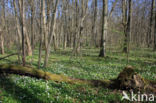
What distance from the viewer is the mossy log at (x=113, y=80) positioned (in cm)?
701

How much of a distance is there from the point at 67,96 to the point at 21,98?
184 centimetres

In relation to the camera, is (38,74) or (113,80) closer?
(113,80)

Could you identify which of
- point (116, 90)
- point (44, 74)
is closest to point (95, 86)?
point (116, 90)

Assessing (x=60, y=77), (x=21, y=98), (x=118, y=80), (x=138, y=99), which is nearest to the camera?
(x=21, y=98)

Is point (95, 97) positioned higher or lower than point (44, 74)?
lower

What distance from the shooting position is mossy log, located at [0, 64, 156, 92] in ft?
23.0

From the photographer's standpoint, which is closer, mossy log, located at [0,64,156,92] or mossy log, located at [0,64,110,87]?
mossy log, located at [0,64,156,92]

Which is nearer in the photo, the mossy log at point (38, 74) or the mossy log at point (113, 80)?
the mossy log at point (113, 80)

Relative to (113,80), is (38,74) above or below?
above

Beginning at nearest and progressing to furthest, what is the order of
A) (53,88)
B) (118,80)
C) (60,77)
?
(53,88), (118,80), (60,77)

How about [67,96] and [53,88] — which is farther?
[53,88]

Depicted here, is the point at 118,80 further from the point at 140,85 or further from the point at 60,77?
the point at 60,77

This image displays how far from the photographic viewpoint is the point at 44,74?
828 centimetres

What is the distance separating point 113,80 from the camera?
785 cm
